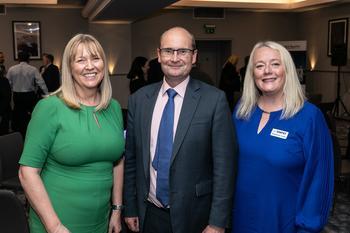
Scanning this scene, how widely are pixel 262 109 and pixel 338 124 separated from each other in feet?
28.8

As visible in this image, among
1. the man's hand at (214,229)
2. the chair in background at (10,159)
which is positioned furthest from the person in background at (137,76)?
the man's hand at (214,229)

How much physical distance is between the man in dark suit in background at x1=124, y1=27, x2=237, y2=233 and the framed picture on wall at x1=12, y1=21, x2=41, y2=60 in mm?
9894

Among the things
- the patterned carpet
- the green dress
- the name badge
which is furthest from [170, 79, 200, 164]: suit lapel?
the patterned carpet

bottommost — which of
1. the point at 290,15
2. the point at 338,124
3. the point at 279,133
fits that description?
the point at 338,124

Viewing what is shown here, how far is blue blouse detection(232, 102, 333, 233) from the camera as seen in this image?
1.80m

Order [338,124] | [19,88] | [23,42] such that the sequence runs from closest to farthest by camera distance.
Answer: [19,88]
[338,124]
[23,42]

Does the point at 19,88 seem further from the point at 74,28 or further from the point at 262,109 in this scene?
the point at 262,109

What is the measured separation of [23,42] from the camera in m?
10.9

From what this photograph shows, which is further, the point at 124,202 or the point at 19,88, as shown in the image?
the point at 19,88

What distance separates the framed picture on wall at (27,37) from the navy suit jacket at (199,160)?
9933 mm

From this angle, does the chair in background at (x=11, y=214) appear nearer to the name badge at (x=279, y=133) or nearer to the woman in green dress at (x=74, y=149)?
the woman in green dress at (x=74, y=149)

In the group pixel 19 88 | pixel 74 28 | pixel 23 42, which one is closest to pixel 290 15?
pixel 74 28

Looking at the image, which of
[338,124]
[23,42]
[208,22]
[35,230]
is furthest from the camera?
[208,22]

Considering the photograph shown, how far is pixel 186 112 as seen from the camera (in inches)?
72.5
